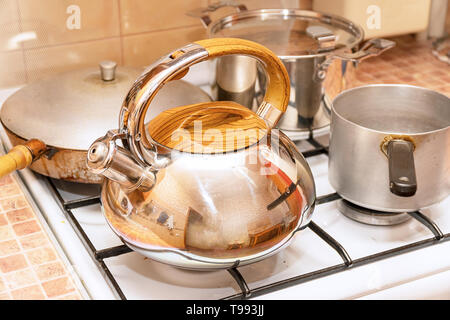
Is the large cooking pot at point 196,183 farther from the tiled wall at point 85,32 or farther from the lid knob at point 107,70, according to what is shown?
the tiled wall at point 85,32

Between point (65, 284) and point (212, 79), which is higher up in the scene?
point (212, 79)

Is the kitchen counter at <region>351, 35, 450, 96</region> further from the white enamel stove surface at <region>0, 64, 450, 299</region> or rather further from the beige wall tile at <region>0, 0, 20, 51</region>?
the beige wall tile at <region>0, 0, 20, 51</region>

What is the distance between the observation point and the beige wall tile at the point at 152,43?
1151 mm

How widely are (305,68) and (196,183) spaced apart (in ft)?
1.15

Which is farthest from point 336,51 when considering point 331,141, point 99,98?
point 99,98

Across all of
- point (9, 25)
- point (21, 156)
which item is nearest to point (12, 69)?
point (9, 25)

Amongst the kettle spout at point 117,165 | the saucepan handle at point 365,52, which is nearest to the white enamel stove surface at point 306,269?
the kettle spout at point 117,165

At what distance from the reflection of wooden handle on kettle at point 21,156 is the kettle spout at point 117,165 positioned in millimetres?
180

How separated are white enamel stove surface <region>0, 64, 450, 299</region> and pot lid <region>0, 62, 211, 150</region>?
0.30ft

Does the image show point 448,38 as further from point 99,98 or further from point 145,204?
point 145,204

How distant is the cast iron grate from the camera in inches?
26.8

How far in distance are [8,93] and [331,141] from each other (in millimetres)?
571

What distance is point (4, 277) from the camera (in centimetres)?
69

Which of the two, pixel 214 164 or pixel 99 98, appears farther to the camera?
pixel 99 98
